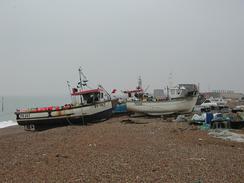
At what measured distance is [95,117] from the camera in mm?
23172

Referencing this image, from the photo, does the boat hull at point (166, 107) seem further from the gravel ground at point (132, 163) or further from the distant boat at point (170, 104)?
the gravel ground at point (132, 163)

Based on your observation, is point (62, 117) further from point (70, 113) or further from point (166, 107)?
point (166, 107)

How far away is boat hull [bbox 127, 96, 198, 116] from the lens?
26.8 meters

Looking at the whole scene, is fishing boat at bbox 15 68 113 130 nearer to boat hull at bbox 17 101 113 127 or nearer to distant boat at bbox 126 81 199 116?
boat hull at bbox 17 101 113 127

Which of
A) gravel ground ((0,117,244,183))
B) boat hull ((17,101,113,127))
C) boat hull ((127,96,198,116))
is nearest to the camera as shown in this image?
gravel ground ((0,117,244,183))

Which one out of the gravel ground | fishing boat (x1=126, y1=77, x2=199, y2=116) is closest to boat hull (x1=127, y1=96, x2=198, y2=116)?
fishing boat (x1=126, y1=77, x2=199, y2=116)

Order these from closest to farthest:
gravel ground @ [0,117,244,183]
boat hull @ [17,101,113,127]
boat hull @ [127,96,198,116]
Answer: gravel ground @ [0,117,244,183] → boat hull @ [17,101,113,127] → boat hull @ [127,96,198,116]

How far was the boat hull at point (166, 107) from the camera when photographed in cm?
2684

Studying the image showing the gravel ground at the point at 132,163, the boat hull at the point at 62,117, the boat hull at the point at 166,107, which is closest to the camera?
the gravel ground at the point at 132,163

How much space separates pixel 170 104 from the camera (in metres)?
26.9

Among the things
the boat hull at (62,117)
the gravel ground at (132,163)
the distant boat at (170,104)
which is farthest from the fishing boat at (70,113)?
the gravel ground at (132,163)

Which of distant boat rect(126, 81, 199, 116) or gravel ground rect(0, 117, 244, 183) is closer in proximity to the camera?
gravel ground rect(0, 117, 244, 183)

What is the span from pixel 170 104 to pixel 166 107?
52 centimetres

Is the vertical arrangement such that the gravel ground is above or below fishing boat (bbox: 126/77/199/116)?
below
